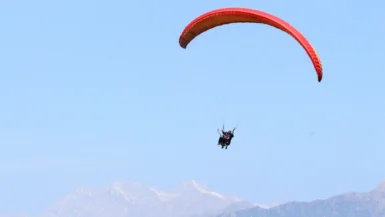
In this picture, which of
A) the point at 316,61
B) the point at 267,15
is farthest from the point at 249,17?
the point at 316,61

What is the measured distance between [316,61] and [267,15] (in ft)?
18.6

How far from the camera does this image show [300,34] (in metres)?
61.4

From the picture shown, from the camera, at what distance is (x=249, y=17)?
63625 millimetres

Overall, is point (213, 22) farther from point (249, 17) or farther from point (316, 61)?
point (316, 61)

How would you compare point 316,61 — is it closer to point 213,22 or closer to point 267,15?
point 267,15

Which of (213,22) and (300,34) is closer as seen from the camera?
(300,34)

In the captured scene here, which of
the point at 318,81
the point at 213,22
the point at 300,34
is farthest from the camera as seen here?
the point at 213,22

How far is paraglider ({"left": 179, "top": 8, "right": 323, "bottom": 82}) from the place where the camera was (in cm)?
6031

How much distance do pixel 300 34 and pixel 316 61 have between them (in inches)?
110

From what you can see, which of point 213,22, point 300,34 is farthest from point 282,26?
point 213,22

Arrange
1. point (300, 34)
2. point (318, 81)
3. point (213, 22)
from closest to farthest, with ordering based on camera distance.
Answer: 1. point (318, 81)
2. point (300, 34)
3. point (213, 22)

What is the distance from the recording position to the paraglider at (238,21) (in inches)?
2375

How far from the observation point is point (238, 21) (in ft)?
214

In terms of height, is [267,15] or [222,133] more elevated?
[267,15]
